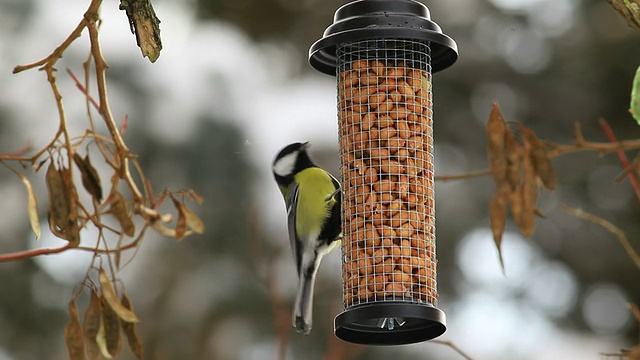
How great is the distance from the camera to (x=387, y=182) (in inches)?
173

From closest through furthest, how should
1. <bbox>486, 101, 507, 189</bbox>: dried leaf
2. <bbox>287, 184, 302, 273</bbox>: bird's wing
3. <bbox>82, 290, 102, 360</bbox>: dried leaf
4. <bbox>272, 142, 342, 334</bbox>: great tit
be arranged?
<bbox>486, 101, 507, 189</bbox>: dried leaf
<bbox>82, 290, 102, 360</bbox>: dried leaf
<bbox>272, 142, 342, 334</bbox>: great tit
<bbox>287, 184, 302, 273</bbox>: bird's wing

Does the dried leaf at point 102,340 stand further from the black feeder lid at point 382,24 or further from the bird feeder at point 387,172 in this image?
the black feeder lid at point 382,24

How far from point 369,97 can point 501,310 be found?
6508 mm

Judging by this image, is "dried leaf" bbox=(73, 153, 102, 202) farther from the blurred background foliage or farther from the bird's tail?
the blurred background foliage

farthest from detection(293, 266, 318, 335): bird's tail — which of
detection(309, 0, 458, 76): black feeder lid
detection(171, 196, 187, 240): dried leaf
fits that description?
detection(171, 196, 187, 240): dried leaf

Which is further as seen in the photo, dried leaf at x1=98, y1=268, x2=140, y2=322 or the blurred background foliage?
the blurred background foliage

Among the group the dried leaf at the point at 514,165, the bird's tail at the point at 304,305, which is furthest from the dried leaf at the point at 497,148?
the bird's tail at the point at 304,305

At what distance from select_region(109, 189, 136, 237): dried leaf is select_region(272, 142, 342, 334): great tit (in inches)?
51.3

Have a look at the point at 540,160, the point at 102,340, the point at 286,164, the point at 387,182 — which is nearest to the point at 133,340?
the point at 102,340

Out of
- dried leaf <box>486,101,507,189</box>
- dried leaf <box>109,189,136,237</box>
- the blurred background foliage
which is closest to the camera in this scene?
dried leaf <box>109,189,136,237</box>

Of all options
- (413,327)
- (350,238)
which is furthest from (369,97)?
(413,327)

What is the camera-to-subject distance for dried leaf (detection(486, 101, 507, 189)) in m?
3.73

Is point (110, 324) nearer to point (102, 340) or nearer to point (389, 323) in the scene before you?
point (102, 340)

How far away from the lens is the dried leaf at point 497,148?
12.3 ft
